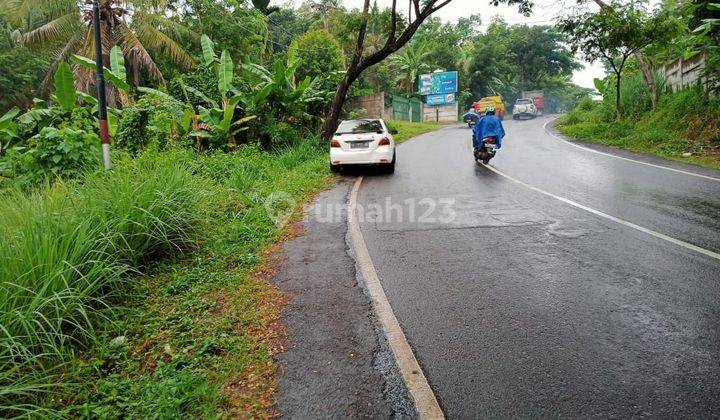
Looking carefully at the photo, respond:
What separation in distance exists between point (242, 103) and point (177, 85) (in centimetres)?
276

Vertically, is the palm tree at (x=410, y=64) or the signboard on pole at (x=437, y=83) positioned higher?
the palm tree at (x=410, y=64)

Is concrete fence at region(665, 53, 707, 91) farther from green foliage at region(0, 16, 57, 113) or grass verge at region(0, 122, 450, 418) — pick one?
green foliage at region(0, 16, 57, 113)

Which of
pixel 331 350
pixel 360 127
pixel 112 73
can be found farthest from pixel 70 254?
pixel 112 73

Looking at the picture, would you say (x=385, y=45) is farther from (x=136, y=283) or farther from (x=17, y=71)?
(x=17, y=71)

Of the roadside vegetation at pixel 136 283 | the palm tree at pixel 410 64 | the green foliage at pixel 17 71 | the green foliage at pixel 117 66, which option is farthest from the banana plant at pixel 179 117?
the palm tree at pixel 410 64

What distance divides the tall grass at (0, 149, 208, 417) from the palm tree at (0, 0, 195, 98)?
1511cm

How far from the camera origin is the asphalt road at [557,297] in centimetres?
273

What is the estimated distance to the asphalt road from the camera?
8.96ft

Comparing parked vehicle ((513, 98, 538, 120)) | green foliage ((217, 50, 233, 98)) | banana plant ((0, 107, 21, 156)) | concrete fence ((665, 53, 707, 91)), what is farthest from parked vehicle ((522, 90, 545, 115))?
banana plant ((0, 107, 21, 156))

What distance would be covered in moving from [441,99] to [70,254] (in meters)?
39.9

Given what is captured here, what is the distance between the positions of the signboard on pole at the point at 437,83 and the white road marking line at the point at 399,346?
3746 cm

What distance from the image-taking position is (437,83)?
40.6 metres

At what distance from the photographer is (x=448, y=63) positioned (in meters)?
46.7

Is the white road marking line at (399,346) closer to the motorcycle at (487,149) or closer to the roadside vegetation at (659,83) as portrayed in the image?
the motorcycle at (487,149)
